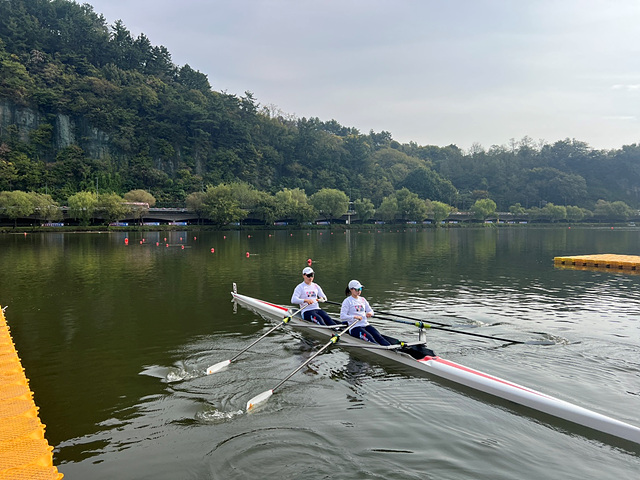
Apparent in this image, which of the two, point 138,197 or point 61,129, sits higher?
point 61,129

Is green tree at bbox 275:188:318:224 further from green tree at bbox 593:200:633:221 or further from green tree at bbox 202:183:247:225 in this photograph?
green tree at bbox 593:200:633:221

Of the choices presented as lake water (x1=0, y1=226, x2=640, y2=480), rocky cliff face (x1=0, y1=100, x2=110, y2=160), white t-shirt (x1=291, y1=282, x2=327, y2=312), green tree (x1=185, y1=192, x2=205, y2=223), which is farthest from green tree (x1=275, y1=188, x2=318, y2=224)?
white t-shirt (x1=291, y1=282, x2=327, y2=312)

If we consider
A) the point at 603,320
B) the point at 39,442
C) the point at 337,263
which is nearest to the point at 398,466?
the point at 39,442

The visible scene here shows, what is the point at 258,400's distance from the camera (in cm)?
934

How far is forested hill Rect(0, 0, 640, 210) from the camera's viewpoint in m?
128

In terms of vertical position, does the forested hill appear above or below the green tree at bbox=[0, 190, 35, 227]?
above

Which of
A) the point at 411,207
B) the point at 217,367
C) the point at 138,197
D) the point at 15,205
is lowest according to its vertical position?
the point at 217,367

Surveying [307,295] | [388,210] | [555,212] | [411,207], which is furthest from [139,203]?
[555,212]

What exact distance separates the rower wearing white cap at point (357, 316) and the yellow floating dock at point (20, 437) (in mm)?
7657

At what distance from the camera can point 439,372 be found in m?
10.5

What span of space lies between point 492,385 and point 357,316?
408 centimetres

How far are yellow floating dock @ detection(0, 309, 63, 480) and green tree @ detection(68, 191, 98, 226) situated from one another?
89.3 metres

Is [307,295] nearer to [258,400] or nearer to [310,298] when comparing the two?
[310,298]

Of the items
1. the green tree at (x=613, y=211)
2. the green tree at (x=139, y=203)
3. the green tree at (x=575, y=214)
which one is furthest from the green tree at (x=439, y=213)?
the green tree at (x=139, y=203)
